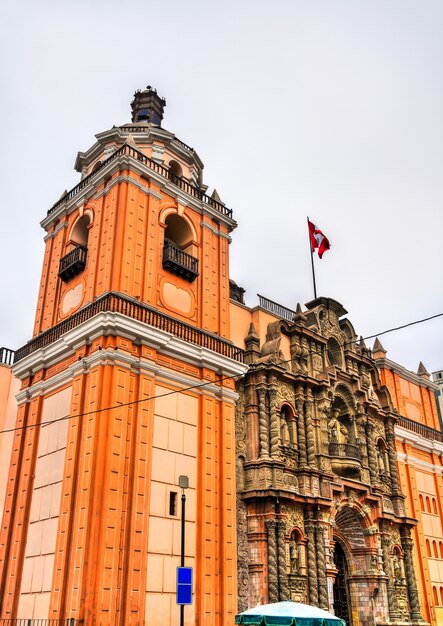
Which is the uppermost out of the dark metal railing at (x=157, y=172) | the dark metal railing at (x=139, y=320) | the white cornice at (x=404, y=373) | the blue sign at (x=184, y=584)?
the dark metal railing at (x=157, y=172)

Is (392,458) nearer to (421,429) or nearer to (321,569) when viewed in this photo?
(421,429)

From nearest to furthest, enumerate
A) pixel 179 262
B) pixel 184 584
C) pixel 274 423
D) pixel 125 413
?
pixel 184 584 < pixel 125 413 < pixel 179 262 < pixel 274 423

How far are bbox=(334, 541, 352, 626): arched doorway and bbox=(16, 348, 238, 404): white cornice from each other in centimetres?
869

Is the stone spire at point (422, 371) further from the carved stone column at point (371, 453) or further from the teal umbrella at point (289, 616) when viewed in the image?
the teal umbrella at point (289, 616)

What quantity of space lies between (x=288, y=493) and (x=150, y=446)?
250 inches

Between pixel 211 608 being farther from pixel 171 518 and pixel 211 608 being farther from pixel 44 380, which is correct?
pixel 44 380

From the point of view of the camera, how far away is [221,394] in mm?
20422

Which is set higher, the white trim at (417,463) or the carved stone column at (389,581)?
the white trim at (417,463)

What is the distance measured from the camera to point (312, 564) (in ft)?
70.1

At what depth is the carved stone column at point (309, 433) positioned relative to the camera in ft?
76.7

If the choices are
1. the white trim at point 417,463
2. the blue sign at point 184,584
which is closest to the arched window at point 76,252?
the blue sign at point 184,584

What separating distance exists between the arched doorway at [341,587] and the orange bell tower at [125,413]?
301 inches

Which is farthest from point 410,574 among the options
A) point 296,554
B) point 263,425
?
point 263,425

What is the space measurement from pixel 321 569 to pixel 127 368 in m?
10.2
